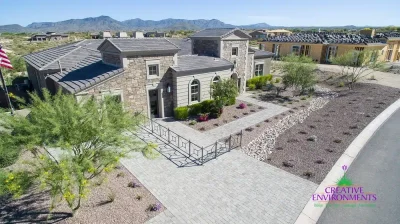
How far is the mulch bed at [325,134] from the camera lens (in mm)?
12875

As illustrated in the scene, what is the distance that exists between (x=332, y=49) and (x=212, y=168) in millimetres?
40981

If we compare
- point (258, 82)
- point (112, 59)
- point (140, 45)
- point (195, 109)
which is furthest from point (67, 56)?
point (258, 82)

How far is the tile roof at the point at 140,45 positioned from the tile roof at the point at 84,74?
1.61 m

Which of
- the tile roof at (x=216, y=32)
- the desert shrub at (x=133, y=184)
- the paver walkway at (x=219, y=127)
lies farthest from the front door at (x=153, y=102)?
the tile roof at (x=216, y=32)

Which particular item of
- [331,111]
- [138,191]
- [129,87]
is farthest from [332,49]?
[138,191]

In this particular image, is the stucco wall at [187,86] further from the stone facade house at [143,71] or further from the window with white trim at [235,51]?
the window with white trim at [235,51]

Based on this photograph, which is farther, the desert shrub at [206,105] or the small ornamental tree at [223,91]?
the desert shrub at [206,105]

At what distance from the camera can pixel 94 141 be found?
8000 millimetres

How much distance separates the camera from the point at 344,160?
1315cm

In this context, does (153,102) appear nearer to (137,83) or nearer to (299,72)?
(137,83)

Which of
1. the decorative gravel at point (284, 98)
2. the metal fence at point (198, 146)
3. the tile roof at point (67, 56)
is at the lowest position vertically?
the metal fence at point (198, 146)

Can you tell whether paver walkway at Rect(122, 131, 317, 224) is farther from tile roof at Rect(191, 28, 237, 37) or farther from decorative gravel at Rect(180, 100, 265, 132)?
tile roof at Rect(191, 28, 237, 37)

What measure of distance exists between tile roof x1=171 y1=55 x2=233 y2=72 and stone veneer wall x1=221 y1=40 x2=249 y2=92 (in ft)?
4.02

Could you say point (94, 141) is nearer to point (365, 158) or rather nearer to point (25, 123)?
point (25, 123)
